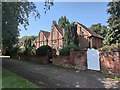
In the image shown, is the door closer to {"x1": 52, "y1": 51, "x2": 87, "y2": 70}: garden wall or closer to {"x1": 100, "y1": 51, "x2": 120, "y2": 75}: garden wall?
{"x1": 100, "y1": 51, "x2": 120, "y2": 75}: garden wall

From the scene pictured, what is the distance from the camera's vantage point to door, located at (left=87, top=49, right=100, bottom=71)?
550 inches

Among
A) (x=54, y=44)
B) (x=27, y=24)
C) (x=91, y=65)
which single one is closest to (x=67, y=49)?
(x=91, y=65)

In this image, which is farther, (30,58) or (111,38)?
(30,58)

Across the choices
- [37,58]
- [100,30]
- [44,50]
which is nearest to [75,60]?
[44,50]

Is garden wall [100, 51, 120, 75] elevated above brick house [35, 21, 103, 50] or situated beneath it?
situated beneath

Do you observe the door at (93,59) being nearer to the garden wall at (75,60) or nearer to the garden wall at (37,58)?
the garden wall at (75,60)

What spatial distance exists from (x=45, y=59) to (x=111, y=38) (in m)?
8.98

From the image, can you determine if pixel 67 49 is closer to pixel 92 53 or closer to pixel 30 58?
pixel 92 53

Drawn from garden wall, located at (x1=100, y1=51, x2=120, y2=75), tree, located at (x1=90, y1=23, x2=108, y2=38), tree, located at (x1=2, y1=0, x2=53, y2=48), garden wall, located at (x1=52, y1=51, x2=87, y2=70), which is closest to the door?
garden wall, located at (x1=100, y1=51, x2=120, y2=75)

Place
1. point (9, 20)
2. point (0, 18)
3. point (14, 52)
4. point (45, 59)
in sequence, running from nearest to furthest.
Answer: point (0, 18)
point (9, 20)
point (45, 59)
point (14, 52)

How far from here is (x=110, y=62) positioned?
13.0 meters

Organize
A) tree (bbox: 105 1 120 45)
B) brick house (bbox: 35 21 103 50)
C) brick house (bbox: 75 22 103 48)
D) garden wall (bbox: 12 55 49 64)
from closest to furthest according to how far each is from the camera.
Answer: garden wall (bbox: 12 55 49 64) < tree (bbox: 105 1 120 45) < brick house (bbox: 75 22 103 48) < brick house (bbox: 35 21 103 50)

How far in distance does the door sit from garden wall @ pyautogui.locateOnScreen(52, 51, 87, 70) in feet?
1.65

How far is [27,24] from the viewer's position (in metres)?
16.0
